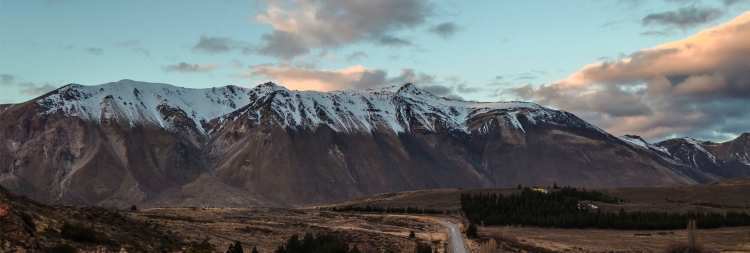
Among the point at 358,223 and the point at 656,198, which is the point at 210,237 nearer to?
the point at 358,223

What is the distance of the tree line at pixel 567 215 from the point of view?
102m

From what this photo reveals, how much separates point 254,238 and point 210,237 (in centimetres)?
628

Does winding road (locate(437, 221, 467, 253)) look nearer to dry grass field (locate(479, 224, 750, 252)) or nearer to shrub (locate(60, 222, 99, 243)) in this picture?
dry grass field (locate(479, 224, 750, 252))

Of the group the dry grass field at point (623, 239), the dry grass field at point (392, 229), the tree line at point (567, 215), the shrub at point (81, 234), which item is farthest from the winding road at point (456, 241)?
the shrub at point (81, 234)

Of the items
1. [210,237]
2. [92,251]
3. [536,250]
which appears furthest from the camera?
[536,250]

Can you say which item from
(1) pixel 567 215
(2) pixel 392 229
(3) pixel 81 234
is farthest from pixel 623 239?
(3) pixel 81 234

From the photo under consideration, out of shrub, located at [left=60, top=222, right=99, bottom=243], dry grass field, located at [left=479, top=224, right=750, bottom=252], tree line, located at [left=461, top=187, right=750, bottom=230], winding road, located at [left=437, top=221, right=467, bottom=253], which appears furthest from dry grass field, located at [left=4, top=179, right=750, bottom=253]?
tree line, located at [left=461, top=187, right=750, bottom=230]

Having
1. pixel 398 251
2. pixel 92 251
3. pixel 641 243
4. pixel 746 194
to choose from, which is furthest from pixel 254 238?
pixel 746 194

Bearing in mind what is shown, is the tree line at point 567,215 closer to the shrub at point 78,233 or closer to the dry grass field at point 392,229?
the dry grass field at point 392,229

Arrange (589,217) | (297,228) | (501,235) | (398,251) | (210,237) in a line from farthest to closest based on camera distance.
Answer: (589,217) < (501,235) < (297,228) < (398,251) < (210,237)

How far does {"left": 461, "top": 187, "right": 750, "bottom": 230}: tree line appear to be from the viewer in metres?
102

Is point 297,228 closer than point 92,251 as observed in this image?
No

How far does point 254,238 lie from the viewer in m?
59.2

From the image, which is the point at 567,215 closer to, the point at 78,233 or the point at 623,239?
the point at 623,239
